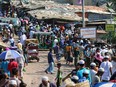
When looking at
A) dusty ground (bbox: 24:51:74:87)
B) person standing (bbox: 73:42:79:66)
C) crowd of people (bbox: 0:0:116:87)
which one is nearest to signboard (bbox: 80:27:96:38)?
crowd of people (bbox: 0:0:116:87)

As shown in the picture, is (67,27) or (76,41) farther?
(67,27)

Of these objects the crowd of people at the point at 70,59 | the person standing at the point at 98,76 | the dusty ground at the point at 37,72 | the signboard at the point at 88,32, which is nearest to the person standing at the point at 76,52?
the crowd of people at the point at 70,59

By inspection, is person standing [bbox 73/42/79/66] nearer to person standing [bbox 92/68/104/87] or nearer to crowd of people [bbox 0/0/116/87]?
crowd of people [bbox 0/0/116/87]

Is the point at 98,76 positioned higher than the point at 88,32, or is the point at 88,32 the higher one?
the point at 98,76

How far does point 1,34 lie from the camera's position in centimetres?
3456

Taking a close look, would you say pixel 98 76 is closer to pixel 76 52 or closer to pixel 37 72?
pixel 37 72

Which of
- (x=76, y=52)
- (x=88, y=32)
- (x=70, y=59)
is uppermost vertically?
(x=88, y=32)

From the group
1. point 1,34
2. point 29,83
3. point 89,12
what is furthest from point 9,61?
point 89,12

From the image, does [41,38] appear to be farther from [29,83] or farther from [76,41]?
[29,83]

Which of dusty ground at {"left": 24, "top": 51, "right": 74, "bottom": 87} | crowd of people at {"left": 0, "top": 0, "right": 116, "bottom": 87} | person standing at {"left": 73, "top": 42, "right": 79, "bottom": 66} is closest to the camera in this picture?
crowd of people at {"left": 0, "top": 0, "right": 116, "bottom": 87}

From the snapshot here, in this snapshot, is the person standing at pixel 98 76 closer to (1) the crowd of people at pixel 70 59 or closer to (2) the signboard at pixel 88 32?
(1) the crowd of people at pixel 70 59

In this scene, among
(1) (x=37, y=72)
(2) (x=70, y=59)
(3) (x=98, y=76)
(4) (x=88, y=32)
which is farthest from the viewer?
(2) (x=70, y=59)

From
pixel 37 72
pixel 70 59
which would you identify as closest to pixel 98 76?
pixel 37 72

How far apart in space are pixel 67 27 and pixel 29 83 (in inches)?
870
